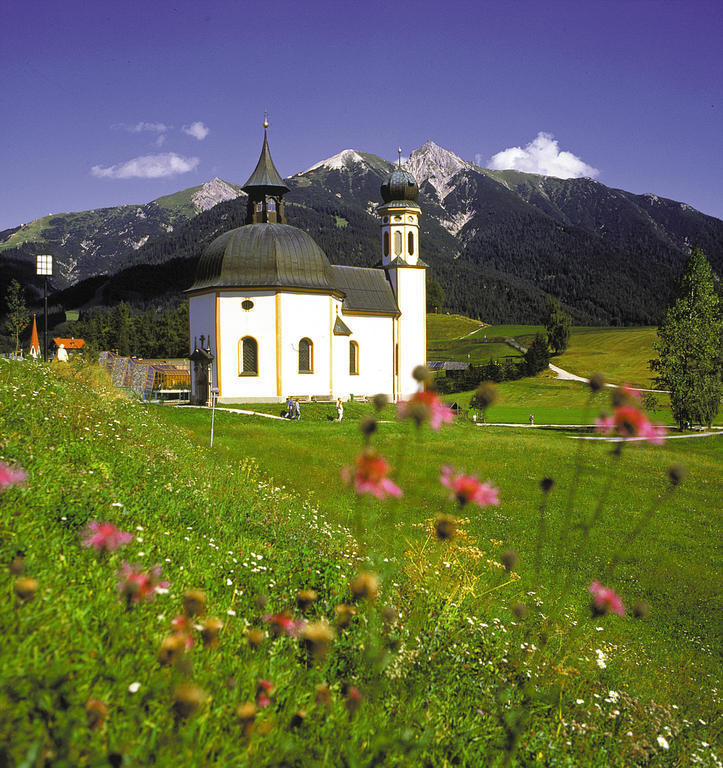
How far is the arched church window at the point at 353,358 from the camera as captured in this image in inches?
1703

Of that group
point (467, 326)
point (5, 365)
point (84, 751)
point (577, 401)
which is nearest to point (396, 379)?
point (577, 401)

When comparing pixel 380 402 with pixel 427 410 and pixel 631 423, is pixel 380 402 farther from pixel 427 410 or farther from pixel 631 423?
pixel 631 423

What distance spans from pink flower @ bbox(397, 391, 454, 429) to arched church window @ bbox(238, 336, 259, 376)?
3460 centimetres

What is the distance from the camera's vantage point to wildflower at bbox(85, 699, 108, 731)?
2.06 m

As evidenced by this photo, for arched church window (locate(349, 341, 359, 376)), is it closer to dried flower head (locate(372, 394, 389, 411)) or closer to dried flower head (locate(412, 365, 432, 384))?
dried flower head (locate(372, 394, 389, 411))

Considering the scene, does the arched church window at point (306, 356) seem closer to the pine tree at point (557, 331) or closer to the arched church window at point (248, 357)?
the arched church window at point (248, 357)

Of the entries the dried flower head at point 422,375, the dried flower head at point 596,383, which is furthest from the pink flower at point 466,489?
the dried flower head at point 596,383

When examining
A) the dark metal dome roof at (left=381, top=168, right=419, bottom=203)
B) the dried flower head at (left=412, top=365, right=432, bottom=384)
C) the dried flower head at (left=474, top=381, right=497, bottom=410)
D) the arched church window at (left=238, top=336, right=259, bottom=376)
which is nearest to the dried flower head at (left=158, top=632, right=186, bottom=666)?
the dried flower head at (left=412, top=365, right=432, bottom=384)

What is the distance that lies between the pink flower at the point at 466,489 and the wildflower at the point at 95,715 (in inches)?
58.9

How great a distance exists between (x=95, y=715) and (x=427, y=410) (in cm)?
161

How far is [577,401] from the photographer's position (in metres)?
62.4

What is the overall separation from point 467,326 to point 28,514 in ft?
478

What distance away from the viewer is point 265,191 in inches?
1594

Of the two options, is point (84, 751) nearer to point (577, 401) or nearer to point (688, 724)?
point (688, 724)
